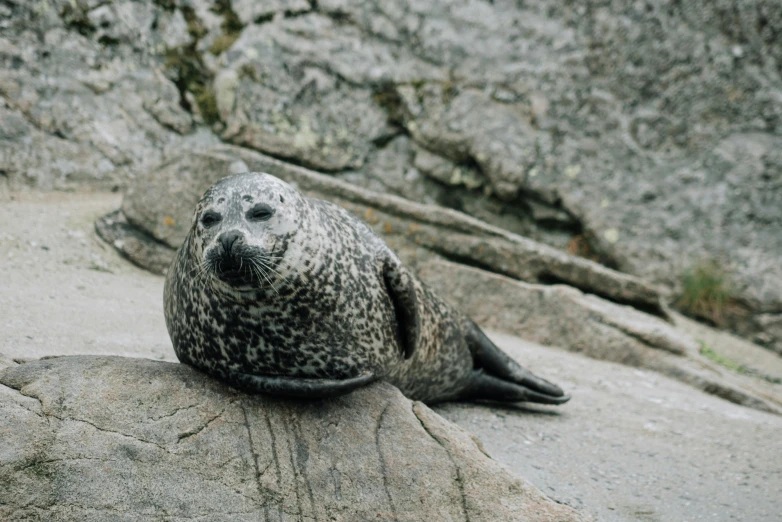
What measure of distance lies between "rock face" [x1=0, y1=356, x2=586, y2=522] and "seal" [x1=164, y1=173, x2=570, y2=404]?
0.53ft

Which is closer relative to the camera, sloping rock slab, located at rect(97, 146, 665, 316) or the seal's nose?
the seal's nose

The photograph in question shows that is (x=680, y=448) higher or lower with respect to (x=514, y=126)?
lower

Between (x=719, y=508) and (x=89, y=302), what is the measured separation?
12.0 ft

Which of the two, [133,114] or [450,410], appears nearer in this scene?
[450,410]

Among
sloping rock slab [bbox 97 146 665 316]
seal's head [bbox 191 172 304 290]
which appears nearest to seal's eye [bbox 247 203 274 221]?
seal's head [bbox 191 172 304 290]

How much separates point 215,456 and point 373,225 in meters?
3.44

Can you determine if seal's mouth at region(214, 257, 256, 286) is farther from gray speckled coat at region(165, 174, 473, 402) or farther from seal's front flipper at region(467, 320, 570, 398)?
seal's front flipper at region(467, 320, 570, 398)

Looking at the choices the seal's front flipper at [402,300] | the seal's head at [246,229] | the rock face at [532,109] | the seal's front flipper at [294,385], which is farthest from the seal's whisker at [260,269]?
the rock face at [532,109]

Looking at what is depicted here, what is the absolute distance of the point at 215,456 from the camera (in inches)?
99.5

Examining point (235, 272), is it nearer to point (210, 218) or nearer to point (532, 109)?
point (210, 218)

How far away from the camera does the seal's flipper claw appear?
396 centimetres

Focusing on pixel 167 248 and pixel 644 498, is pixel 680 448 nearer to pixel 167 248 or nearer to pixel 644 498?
pixel 644 498

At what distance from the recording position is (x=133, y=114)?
22.0ft

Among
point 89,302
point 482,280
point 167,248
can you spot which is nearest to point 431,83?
point 482,280
